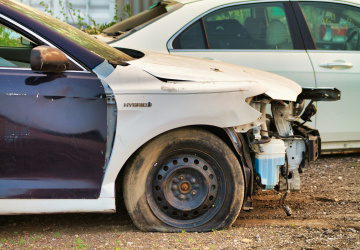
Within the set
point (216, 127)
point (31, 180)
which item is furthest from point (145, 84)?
point (31, 180)

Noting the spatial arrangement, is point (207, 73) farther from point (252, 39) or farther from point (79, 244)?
point (252, 39)

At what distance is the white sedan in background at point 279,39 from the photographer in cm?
669

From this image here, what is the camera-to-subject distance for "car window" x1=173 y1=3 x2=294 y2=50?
6719 millimetres

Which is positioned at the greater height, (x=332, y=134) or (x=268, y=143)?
(x=268, y=143)

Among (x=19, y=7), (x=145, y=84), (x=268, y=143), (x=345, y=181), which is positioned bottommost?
(x=345, y=181)

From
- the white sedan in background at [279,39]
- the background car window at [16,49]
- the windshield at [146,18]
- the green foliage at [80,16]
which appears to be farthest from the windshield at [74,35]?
the green foliage at [80,16]

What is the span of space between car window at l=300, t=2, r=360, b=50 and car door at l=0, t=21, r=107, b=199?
3.33 m

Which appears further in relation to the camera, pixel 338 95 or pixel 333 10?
pixel 333 10

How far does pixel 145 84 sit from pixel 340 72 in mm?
3082

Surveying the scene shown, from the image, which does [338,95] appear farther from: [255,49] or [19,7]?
[19,7]

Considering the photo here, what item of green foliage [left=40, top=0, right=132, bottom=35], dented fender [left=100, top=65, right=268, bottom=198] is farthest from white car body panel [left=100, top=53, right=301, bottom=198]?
green foliage [left=40, top=0, right=132, bottom=35]

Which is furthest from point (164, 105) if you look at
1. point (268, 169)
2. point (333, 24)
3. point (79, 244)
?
point (333, 24)

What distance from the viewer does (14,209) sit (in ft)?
14.8

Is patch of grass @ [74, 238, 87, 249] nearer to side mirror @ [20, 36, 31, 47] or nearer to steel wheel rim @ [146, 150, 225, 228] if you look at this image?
steel wheel rim @ [146, 150, 225, 228]
